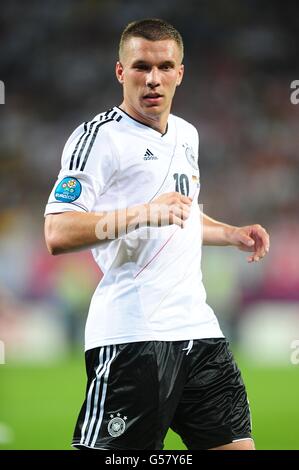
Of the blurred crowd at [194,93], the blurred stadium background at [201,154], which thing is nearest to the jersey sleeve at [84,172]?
the blurred stadium background at [201,154]

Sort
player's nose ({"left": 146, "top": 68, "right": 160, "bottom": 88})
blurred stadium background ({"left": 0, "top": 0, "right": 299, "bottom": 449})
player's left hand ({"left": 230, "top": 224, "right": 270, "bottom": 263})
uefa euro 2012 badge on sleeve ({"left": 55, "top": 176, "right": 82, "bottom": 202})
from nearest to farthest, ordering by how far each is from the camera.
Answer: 1. uefa euro 2012 badge on sleeve ({"left": 55, "top": 176, "right": 82, "bottom": 202})
2. player's nose ({"left": 146, "top": 68, "right": 160, "bottom": 88})
3. player's left hand ({"left": 230, "top": 224, "right": 270, "bottom": 263})
4. blurred stadium background ({"left": 0, "top": 0, "right": 299, "bottom": 449})

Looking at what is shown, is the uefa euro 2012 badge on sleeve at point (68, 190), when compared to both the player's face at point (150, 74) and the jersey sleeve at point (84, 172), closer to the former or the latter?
the jersey sleeve at point (84, 172)

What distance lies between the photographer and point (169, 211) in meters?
2.86

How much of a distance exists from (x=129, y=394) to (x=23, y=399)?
527 cm

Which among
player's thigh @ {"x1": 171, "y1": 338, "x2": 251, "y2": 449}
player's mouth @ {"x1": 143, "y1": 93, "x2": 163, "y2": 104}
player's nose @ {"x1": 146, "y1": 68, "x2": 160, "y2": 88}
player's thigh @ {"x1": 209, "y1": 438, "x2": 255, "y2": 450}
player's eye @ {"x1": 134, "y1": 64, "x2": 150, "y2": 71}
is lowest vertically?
player's thigh @ {"x1": 209, "y1": 438, "x2": 255, "y2": 450}

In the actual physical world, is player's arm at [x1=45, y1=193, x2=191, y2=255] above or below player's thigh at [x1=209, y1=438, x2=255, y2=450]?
above

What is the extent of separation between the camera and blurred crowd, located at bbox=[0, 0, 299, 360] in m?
13.3

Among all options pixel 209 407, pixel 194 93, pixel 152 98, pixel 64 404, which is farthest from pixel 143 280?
pixel 194 93

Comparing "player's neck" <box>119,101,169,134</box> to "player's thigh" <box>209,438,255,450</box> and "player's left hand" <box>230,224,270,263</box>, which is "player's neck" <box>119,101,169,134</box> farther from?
"player's thigh" <box>209,438,255,450</box>

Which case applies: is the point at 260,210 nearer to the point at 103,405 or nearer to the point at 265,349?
the point at 265,349

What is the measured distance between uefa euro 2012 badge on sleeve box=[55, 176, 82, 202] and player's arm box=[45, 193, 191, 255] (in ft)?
0.21

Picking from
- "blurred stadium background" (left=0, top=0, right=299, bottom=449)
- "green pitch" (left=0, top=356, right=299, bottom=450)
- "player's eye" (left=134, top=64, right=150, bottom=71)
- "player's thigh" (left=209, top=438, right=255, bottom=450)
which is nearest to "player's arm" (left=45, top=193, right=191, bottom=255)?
"player's eye" (left=134, top=64, right=150, bottom=71)

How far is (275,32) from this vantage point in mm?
15156

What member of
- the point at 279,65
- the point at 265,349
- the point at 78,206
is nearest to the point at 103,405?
the point at 78,206
